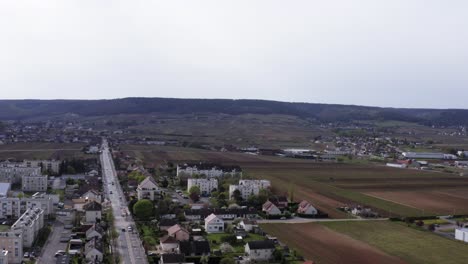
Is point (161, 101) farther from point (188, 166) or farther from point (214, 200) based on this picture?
point (214, 200)

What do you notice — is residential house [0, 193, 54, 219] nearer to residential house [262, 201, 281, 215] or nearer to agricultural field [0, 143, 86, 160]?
residential house [262, 201, 281, 215]

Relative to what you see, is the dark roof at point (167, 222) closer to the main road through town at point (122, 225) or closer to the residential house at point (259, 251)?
the main road through town at point (122, 225)

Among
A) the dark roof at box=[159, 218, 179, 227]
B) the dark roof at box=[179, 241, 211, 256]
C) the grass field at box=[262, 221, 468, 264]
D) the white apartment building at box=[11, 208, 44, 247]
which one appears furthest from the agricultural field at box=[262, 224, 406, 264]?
the white apartment building at box=[11, 208, 44, 247]

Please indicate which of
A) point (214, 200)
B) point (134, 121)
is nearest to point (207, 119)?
point (134, 121)

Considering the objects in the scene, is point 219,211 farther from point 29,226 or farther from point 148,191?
point 29,226

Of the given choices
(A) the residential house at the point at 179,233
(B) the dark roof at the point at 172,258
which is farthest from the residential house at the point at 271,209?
(B) the dark roof at the point at 172,258
